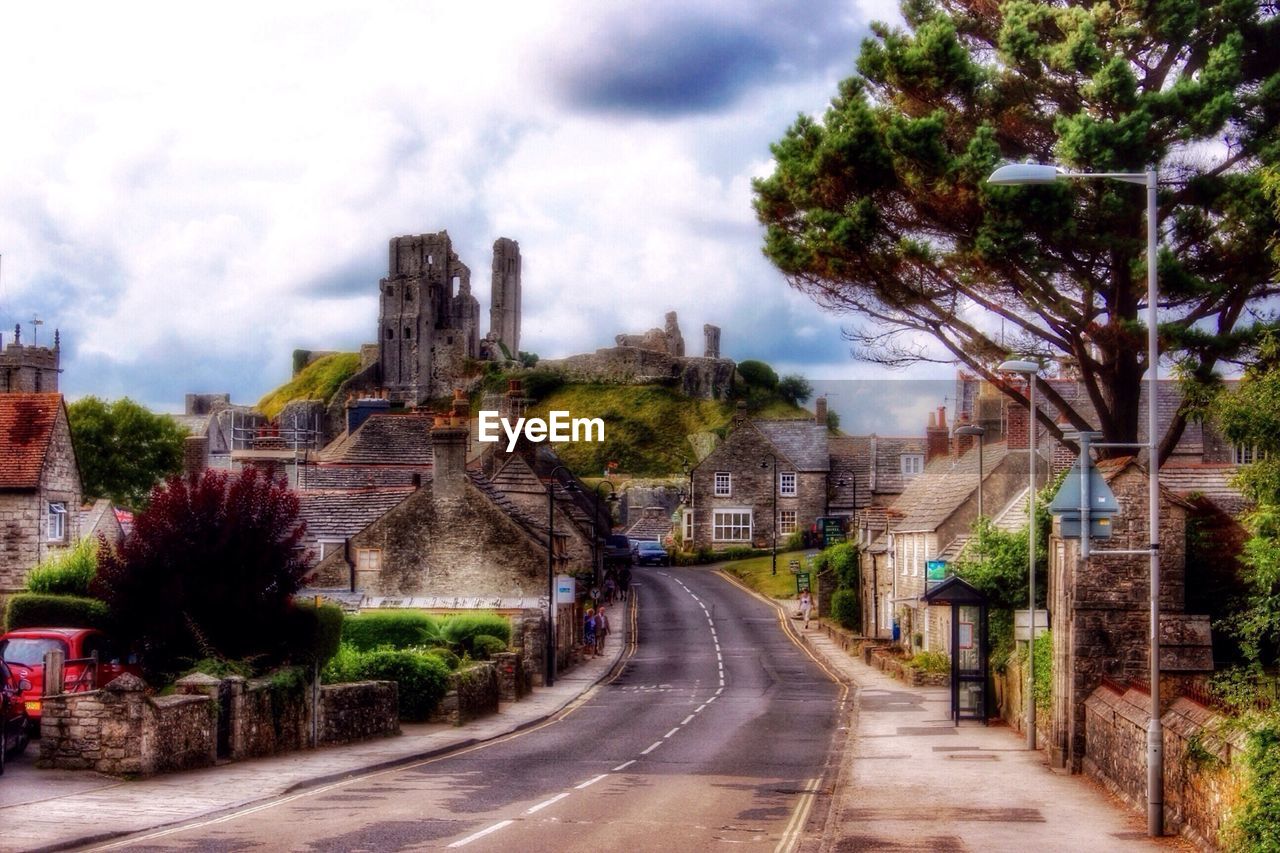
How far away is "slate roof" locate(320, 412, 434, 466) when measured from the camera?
226 feet

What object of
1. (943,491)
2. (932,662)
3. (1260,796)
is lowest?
(932,662)

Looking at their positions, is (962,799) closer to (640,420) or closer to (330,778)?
(330,778)

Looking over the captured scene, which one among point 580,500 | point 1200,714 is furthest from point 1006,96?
point 580,500

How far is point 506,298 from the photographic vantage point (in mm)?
192750

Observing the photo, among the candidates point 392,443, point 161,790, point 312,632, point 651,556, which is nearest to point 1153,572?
point 161,790

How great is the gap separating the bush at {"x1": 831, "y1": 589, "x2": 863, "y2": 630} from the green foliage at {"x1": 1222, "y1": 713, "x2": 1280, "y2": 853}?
4969 cm

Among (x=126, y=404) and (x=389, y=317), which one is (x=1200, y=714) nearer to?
(x=126, y=404)

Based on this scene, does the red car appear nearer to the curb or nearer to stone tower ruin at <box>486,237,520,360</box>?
the curb

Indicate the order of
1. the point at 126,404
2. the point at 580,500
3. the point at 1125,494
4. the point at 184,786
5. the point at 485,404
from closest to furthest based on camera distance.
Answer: the point at 184,786 < the point at 1125,494 < the point at 580,500 < the point at 126,404 < the point at 485,404

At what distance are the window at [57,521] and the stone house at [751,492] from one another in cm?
5879

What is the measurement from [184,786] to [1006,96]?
→ 19521mm

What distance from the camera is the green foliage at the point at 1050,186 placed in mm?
26312

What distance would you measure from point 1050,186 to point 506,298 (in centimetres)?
16824

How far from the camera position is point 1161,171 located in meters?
27.1
